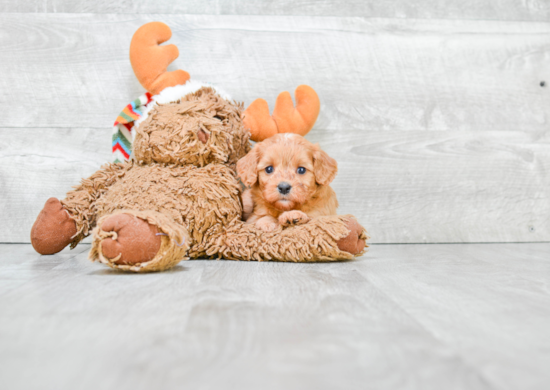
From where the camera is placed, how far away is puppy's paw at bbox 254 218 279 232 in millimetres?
1115

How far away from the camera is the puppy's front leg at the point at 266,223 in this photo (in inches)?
43.9

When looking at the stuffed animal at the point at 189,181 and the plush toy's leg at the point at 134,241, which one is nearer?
the plush toy's leg at the point at 134,241

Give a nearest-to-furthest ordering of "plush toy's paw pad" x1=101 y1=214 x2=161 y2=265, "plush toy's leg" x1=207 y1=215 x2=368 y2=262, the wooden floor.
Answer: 1. the wooden floor
2. "plush toy's paw pad" x1=101 y1=214 x2=161 y2=265
3. "plush toy's leg" x1=207 y1=215 x2=368 y2=262

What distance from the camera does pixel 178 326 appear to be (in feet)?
1.87

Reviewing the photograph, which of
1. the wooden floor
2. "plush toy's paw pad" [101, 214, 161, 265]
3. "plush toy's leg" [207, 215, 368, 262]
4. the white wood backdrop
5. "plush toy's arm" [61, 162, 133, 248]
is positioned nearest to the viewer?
the wooden floor

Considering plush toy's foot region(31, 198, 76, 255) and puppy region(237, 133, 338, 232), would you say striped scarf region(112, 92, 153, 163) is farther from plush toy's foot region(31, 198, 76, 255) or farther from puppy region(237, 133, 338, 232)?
puppy region(237, 133, 338, 232)

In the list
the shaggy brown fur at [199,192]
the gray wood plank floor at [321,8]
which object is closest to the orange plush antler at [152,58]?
the shaggy brown fur at [199,192]

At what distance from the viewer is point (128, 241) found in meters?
0.84

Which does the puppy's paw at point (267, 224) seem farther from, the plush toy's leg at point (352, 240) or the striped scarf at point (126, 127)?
the striped scarf at point (126, 127)

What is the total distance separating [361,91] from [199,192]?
72cm

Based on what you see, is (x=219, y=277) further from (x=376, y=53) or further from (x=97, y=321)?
(x=376, y=53)

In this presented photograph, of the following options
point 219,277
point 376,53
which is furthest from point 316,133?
point 219,277

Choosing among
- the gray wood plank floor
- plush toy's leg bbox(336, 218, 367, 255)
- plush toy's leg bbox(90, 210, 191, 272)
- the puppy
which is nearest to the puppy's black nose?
the puppy

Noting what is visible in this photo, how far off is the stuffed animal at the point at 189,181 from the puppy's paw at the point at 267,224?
0.06ft
